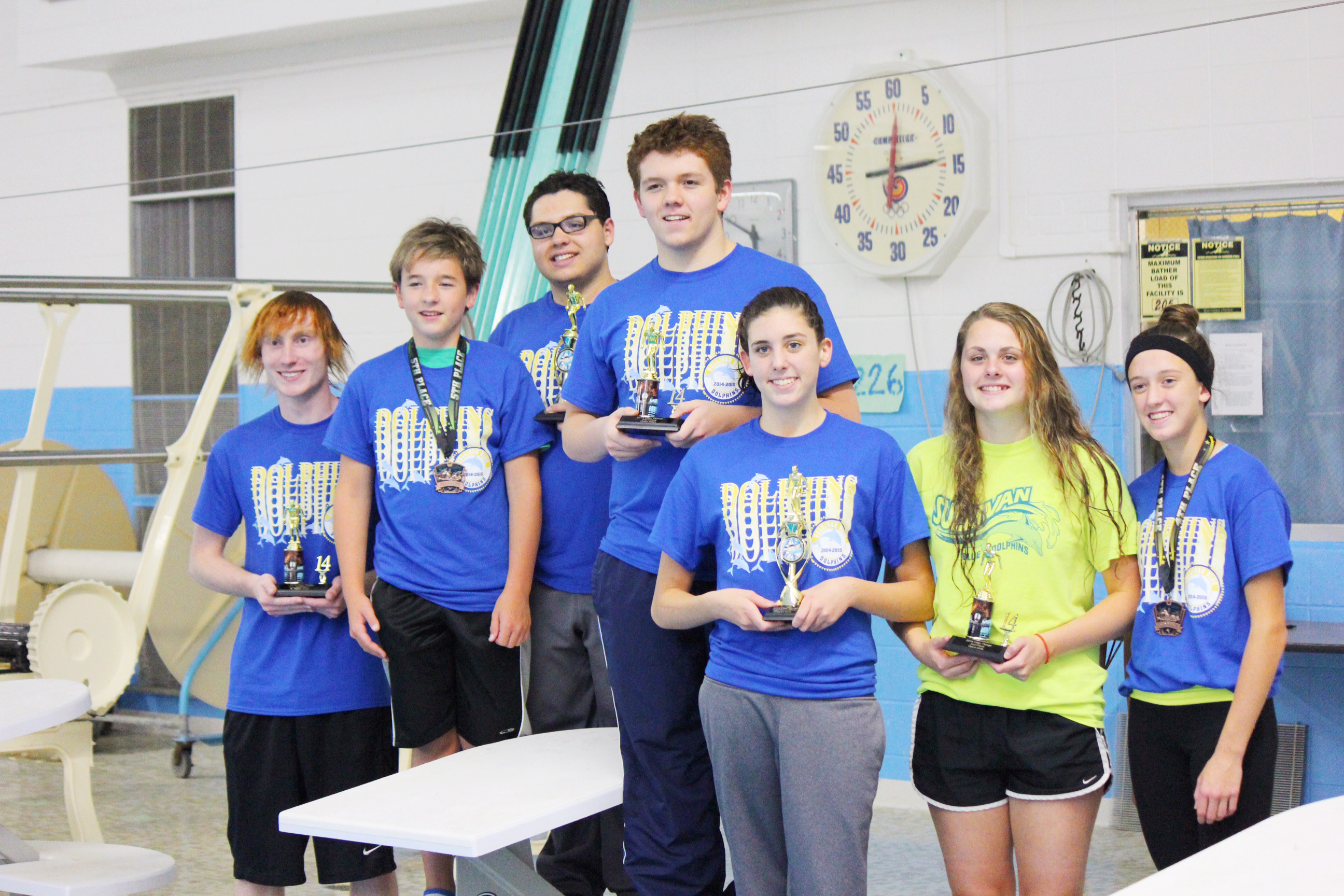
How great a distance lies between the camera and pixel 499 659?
2188 mm

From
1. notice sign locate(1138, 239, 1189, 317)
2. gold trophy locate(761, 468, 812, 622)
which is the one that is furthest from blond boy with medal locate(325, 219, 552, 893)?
notice sign locate(1138, 239, 1189, 317)

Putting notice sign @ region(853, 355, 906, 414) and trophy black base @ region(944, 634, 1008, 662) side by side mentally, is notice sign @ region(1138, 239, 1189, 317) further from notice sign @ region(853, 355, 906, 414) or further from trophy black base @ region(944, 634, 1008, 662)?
trophy black base @ region(944, 634, 1008, 662)

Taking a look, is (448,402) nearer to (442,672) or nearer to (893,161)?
(442,672)

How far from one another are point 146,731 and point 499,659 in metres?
3.26

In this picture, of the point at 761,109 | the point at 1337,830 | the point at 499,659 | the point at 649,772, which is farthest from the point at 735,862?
the point at 761,109

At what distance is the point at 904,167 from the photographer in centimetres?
360

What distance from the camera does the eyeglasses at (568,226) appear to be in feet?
7.70

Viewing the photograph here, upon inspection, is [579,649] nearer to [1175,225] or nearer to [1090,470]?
[1090,470]

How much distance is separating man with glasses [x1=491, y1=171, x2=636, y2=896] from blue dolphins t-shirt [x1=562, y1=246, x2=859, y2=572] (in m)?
0.25

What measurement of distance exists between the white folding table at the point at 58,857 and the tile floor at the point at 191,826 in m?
0.62

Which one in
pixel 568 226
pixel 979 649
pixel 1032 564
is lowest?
pixel 979 649

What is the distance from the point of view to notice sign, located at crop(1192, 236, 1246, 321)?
3363mm

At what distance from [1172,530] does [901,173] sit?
200cm

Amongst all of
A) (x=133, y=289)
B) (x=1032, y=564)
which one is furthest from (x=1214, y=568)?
(x=133, y=289)
